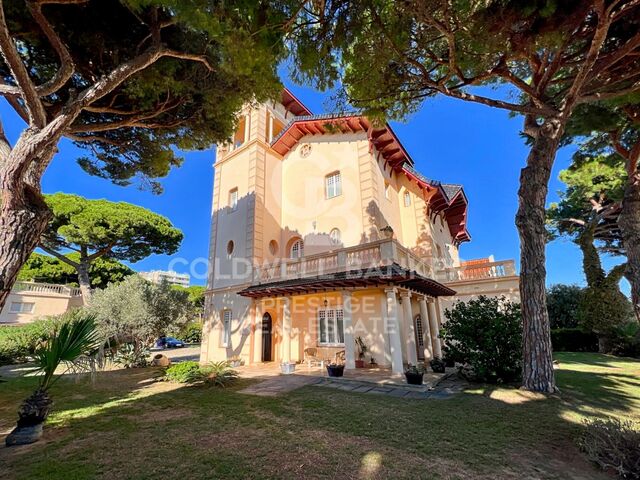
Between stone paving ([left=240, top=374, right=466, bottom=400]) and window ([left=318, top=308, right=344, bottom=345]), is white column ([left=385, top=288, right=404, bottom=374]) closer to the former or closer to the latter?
stone paving ([left=240, top=374, right=466, bottom=400])

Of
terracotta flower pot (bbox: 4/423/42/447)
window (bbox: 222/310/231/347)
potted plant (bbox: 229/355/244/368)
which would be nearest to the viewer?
terracotta flower pot (bbox: 4/423/42/447)

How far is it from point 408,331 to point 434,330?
10.0ft

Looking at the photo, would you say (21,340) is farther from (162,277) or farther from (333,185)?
(333,185)

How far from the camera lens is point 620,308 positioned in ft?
54.5

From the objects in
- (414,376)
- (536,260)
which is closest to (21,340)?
(414,376)

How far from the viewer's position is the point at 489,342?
9680 mm

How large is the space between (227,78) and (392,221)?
11.8m

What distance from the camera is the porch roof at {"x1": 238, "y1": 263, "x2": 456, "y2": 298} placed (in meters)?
10.8

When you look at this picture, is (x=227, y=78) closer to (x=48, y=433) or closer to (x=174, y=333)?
(x=48, y=433)

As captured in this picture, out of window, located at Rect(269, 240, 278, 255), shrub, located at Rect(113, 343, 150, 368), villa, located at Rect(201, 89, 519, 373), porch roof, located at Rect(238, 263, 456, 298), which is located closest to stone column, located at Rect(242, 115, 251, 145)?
villa, located at Rect(201, 89, 519, 373)

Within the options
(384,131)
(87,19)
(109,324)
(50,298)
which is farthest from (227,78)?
(50,298)

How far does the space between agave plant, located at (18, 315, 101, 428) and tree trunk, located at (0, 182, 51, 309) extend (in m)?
1.45

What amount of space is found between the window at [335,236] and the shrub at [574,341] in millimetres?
18753

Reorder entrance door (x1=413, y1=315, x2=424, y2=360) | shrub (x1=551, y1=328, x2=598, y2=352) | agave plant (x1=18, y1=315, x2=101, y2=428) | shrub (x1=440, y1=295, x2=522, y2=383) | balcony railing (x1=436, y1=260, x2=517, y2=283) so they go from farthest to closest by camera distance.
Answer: shrub (x1=551, y1=328, x2=598, y2=352) < balcony railing (x1=436, y1=260, x2=517, y2=283) < entrance door (x1=413, y1=315, x2=424, y2=360) < shrub (x1=440, y1=295, x2=522, y2=383) < agave plant (x1=18, y1=315, x2=101, y2=428)
